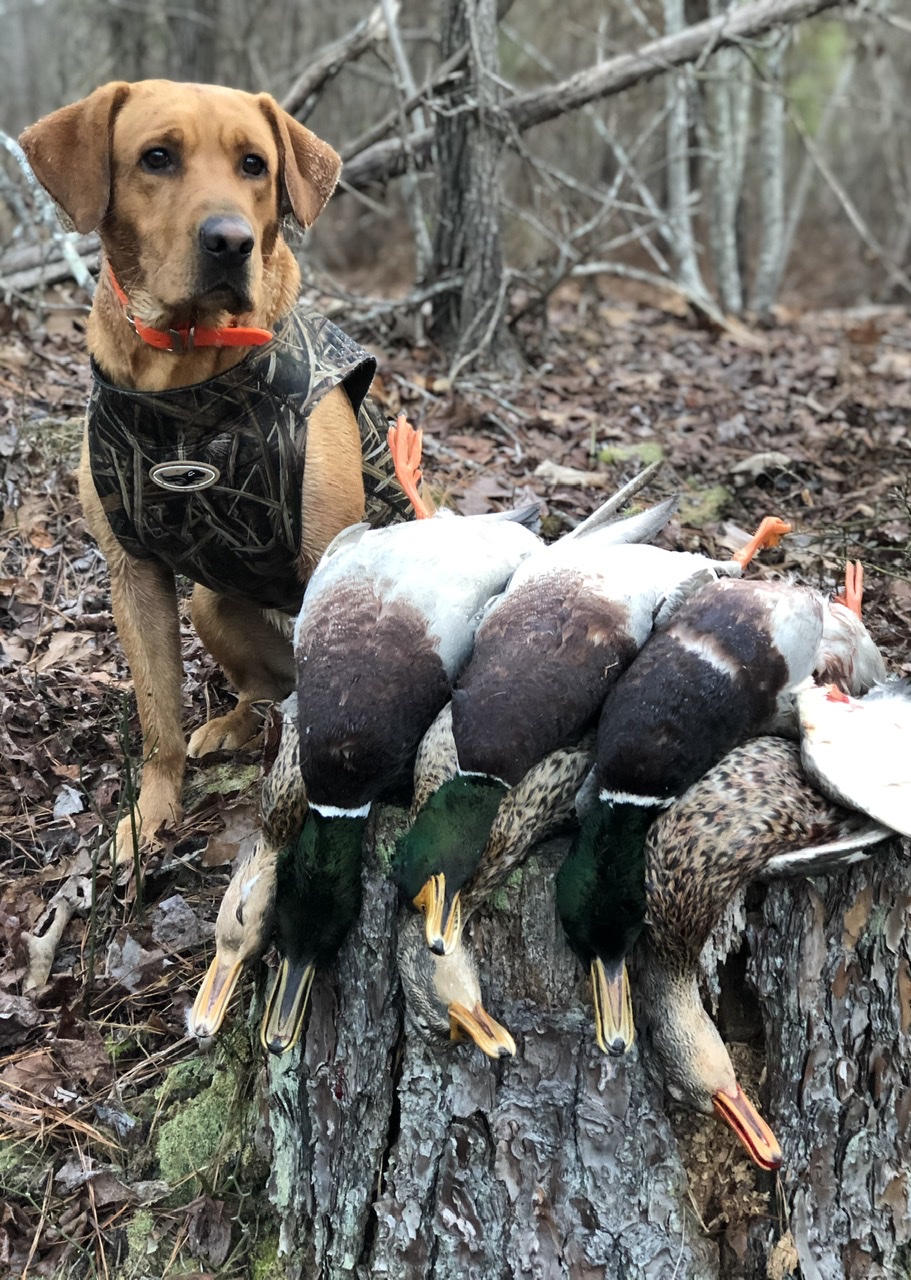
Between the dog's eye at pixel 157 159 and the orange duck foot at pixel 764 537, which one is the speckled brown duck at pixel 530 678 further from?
the dog's eye at pixel 157 159

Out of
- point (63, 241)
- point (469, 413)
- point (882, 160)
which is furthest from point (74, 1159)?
point (882, 160)

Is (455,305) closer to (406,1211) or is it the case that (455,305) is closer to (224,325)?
(224,325)

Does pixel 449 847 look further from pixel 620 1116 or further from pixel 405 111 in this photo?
pixel 405 111

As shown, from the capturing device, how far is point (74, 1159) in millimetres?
3008

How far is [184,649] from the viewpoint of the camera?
195 inches

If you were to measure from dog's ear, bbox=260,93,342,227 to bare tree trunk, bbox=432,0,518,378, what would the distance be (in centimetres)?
356

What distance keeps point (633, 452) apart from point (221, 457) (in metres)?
3.46

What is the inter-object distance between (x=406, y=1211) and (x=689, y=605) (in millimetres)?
1545

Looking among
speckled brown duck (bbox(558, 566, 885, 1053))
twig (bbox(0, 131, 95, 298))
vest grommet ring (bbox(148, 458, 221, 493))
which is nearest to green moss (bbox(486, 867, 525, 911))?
speckled brown duck (bbox(558, 566, 885, 1053))

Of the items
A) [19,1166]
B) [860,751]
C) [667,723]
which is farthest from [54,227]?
[860,751]

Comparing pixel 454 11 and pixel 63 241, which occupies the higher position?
pixel 454 11

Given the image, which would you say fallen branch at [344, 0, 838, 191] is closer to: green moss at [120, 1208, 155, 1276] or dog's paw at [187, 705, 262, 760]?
dog's paw at [187, 705, 262, 760]

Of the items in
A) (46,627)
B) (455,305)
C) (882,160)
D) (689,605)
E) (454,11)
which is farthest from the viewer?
(882,160)

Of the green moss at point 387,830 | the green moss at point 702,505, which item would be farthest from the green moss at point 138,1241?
the green moss at point 702,505
